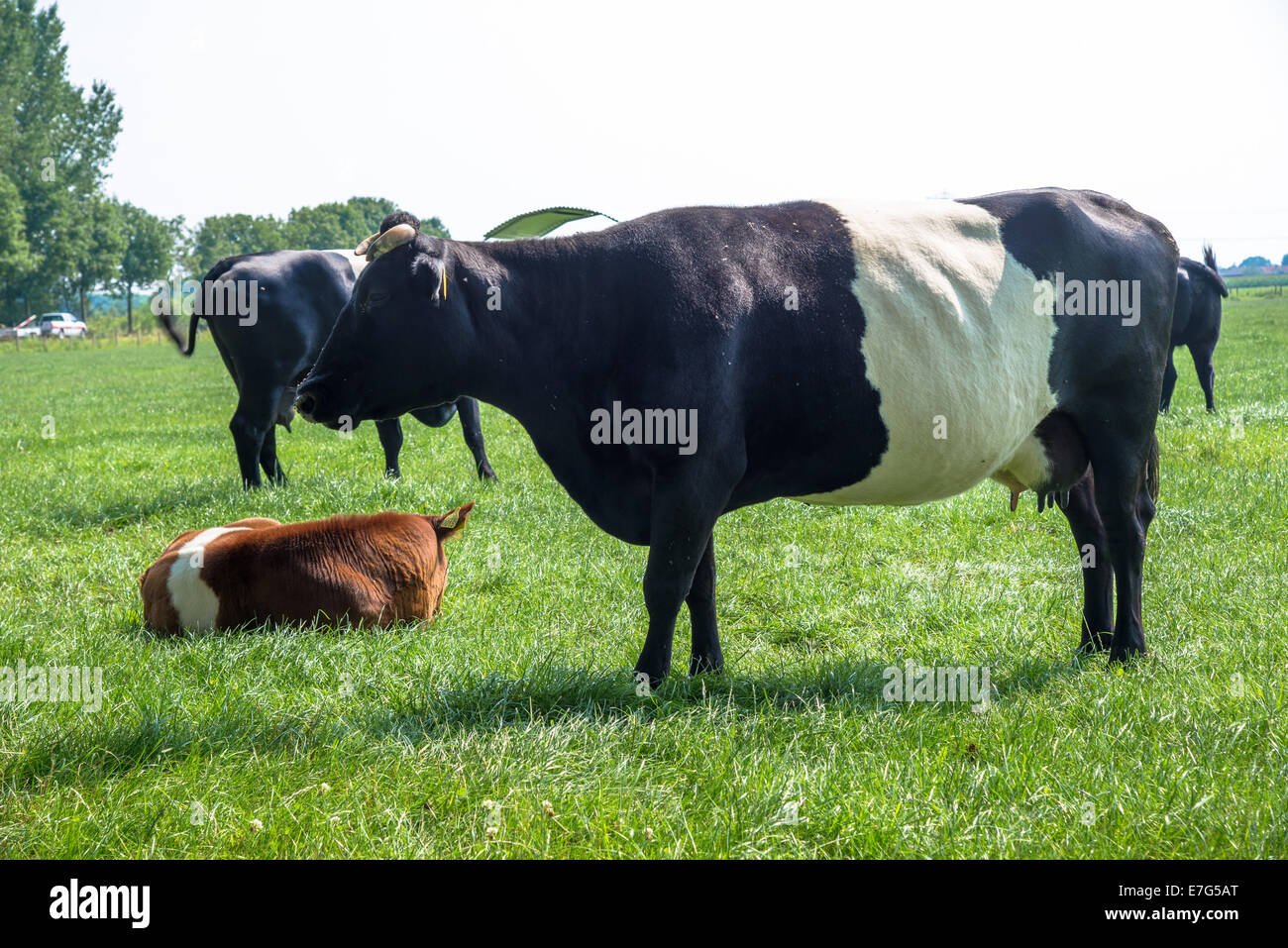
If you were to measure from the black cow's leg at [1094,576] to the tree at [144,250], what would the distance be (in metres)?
84.2

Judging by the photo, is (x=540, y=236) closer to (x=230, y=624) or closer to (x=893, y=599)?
(x=230, y=624)

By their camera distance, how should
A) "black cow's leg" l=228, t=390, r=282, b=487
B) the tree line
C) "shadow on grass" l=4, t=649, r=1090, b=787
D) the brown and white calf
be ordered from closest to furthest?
"shadow on grass" l=4, t=649, r=1090, b=787
the brown and white calf
"black cow's leg" l=228, t=390, r=282, b=487
the tree line

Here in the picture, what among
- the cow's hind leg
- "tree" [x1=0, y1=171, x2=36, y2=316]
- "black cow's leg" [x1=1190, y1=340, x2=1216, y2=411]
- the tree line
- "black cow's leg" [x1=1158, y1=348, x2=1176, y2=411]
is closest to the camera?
the cow's hind leg

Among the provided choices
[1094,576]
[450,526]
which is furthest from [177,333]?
[1094,576]

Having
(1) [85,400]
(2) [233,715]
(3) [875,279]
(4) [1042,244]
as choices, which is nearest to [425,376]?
(2) [233,715]

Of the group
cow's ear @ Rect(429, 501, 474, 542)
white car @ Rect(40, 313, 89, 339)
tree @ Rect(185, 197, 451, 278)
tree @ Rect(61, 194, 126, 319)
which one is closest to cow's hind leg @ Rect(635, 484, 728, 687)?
cow's ear @ Rect(429, 501, 474, 542)

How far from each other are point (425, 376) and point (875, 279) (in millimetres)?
1831

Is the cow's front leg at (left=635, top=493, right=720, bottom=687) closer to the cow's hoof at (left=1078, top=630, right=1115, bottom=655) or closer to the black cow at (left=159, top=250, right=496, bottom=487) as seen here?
the cow's hoof at (left=1078, top=630, right=1115, bottom=655)

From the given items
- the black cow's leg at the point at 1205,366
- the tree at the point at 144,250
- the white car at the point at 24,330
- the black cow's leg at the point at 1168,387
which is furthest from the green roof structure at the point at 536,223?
the tree at the point at 144,250

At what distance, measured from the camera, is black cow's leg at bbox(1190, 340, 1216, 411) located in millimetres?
13383

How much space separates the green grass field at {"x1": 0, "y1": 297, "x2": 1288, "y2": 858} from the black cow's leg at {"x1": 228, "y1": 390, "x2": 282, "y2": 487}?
4.06 ft

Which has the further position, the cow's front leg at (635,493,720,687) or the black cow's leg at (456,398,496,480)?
the black cow's leg at (456,398,496,480)

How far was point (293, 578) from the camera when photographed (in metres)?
4.66

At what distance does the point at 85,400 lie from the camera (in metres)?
19.2
